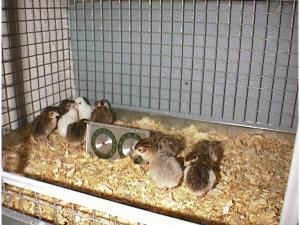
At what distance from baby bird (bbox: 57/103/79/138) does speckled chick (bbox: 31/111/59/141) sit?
0.15 ft

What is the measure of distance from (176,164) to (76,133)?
2.64 ft

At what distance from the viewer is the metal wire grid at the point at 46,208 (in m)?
1.64

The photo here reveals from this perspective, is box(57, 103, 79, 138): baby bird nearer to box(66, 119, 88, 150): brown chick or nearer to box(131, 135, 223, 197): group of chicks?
box(66, 119, 88, 150): brown chick

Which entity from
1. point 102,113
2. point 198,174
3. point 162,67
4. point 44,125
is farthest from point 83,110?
point 198,174

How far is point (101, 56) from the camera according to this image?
2.94 metres

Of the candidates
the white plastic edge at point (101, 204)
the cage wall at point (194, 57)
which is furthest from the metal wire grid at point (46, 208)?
the cage wall at point (194, 57)

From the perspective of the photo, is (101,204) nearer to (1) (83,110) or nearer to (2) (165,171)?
(2) (165,171)

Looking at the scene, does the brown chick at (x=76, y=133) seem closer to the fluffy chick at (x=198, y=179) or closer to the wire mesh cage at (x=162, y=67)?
the wire mesh cage at (x=162, y=67)

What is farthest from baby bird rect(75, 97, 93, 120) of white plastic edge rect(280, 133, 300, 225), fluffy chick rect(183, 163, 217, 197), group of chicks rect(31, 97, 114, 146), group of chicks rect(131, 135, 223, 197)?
white plastic edge rect(280, 133, 300, 225)

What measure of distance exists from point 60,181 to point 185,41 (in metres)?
1.38

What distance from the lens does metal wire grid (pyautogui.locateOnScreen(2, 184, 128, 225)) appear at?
5.38 feet

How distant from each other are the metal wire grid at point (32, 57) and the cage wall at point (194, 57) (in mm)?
147

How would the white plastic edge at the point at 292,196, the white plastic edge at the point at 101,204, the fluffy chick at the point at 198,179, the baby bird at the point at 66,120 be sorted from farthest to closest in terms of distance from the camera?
the baby bird at the point at 66,120
the fluffy chick at the point at 198,179
the white plastic edge at the point at 101,204
the white plastic edge at the point at 292,196

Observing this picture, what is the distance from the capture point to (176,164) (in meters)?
1.85
